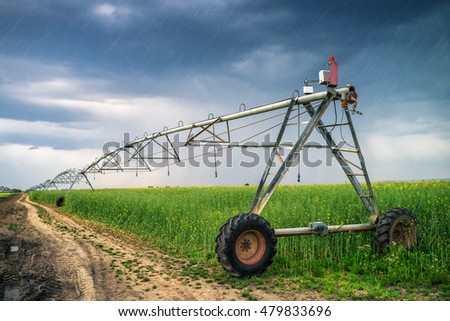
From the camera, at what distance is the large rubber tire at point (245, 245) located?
7.38 metres

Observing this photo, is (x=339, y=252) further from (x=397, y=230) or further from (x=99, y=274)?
(x=99, y=274)

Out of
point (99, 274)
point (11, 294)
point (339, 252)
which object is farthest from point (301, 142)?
point (11, 294)

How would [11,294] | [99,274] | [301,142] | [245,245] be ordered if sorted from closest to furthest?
[11,294], [245,245], [99,274], [301,142]

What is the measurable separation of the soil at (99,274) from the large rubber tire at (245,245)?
53cm

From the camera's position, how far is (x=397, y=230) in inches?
369

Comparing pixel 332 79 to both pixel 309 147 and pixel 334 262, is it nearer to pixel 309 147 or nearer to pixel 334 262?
pixel 309 147

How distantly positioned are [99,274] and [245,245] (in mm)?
3216

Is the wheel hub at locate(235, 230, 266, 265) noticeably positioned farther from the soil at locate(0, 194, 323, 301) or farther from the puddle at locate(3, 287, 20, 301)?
the puddle at locate(3, 287, 20, 301)

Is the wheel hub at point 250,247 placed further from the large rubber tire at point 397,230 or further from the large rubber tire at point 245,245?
the large rubber tire at point 397,230

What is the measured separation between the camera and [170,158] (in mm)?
13492

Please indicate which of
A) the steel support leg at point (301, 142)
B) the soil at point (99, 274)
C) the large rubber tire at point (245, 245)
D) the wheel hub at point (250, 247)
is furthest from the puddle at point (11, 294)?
the steel support leg at point (301, 142)

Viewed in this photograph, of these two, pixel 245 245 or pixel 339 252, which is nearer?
pixel 245 245

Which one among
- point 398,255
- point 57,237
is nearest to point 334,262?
point 398,255

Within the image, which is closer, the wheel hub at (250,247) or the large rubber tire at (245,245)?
the large rubber tire at (245,245)
